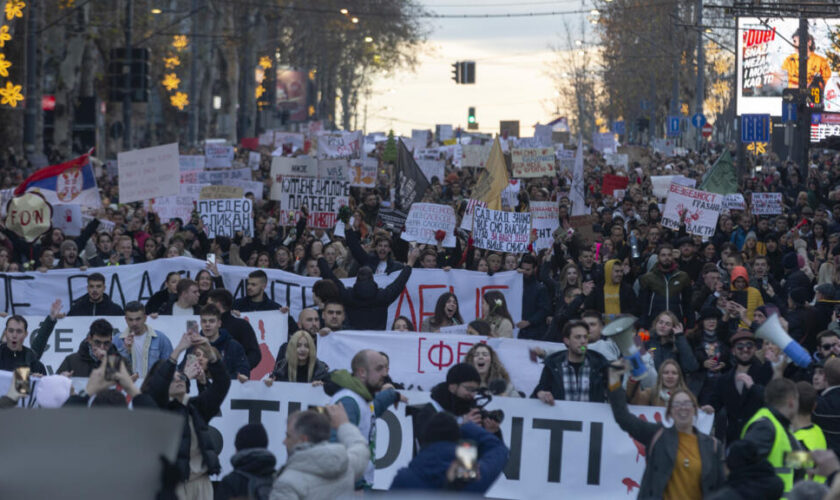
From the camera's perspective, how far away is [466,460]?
236 inches

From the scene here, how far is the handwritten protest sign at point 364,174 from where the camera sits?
→ 78.6 feet

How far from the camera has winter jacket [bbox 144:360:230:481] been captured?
7879 mm

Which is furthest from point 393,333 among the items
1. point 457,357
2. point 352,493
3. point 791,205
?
point 791,205

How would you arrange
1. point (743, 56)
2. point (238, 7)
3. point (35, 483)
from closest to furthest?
point (35, 483), point (743, 56), point (238, 7)

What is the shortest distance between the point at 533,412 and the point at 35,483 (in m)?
5.31

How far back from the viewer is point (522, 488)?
367 inches

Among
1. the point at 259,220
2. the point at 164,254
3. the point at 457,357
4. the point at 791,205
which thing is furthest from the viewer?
the point at 791,205

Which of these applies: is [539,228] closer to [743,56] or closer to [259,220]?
[259,220]

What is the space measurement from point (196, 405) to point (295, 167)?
45.5ft

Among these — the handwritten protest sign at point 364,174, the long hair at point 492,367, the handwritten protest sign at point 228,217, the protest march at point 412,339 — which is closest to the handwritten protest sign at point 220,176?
the protest march at point 412,339

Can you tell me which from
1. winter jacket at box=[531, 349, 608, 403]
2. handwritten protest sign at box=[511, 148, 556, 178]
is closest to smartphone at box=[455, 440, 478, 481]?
winter jacket at box=[531, 349, 608, 403]

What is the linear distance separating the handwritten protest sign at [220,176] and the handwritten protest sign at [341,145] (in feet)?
17.5

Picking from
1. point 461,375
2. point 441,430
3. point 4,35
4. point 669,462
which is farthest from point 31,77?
point 441,430

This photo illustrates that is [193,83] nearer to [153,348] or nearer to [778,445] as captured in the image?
[153,348]
